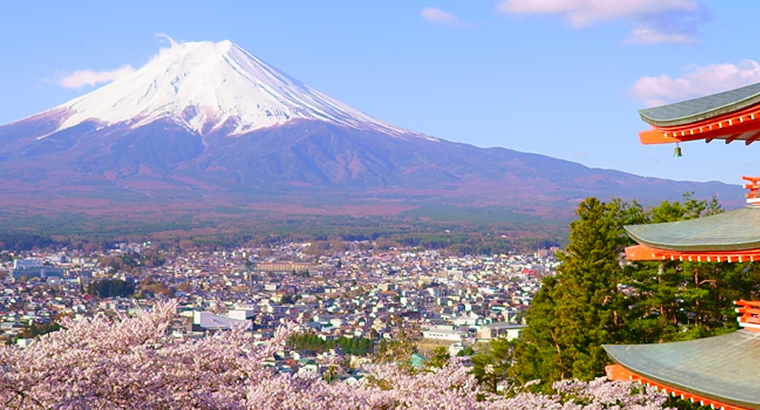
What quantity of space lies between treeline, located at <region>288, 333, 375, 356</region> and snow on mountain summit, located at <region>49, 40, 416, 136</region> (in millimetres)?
121996

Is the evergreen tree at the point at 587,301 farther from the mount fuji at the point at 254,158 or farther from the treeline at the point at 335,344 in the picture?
the mount fuji at the point at 254,158

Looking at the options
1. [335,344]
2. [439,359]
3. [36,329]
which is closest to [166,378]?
[439,359]

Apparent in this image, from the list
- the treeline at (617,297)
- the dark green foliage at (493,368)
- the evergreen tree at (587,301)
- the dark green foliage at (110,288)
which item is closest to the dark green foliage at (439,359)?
the dark green foliage at (493,368)

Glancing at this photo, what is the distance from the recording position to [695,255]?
6.59m

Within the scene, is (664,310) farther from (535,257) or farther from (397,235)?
(397,235)

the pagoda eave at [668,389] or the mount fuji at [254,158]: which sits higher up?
the mount fuji at [254,158]

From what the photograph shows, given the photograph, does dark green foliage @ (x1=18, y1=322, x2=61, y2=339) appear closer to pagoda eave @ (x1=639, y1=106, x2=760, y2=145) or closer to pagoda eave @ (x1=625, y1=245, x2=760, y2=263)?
pagoda eave @ (x1=625, y1=245, x2=760, y2=263)

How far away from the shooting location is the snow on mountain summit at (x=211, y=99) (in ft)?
504

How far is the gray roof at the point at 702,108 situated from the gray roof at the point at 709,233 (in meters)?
0.76

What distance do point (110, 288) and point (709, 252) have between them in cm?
4874

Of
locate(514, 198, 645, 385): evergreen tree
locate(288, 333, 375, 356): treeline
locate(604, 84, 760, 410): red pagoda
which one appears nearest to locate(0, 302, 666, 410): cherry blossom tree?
locate(604, 84, 760, 410): red pagoda

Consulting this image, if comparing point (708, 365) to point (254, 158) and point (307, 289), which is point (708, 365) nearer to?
point (307, 289)

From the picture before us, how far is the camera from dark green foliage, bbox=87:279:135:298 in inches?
2000

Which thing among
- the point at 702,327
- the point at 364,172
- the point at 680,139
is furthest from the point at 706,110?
the point at 364,172
